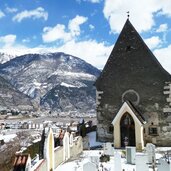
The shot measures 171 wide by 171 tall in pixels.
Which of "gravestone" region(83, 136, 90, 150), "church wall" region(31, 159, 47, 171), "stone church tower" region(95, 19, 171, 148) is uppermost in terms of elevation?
"stone church tower" region(95, 19, 171, 148)

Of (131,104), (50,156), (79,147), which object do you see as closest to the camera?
(50,156)

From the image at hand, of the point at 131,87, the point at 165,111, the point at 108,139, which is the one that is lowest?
the point at 108,139

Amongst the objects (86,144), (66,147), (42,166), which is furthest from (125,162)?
(86,144)

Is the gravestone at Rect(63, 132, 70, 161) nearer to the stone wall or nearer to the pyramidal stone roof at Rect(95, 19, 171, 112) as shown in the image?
the stone wall

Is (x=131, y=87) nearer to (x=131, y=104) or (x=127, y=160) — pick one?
(x=131, y=104)

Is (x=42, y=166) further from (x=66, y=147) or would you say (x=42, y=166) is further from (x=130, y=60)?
(x=130, y=60)

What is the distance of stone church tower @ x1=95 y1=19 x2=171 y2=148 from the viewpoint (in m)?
23.9

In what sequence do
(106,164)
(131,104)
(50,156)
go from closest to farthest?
1. (50,156)
2. (106,164)
3. (131,104)

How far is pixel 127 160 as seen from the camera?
56.8ft

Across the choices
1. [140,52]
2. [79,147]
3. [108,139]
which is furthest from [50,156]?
[140,52]

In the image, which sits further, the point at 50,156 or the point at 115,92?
the point at 115,92

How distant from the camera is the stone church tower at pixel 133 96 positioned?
2392 cm

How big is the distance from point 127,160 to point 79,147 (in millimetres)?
6475

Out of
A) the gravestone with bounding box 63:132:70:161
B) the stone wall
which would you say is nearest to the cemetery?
the stone wall
